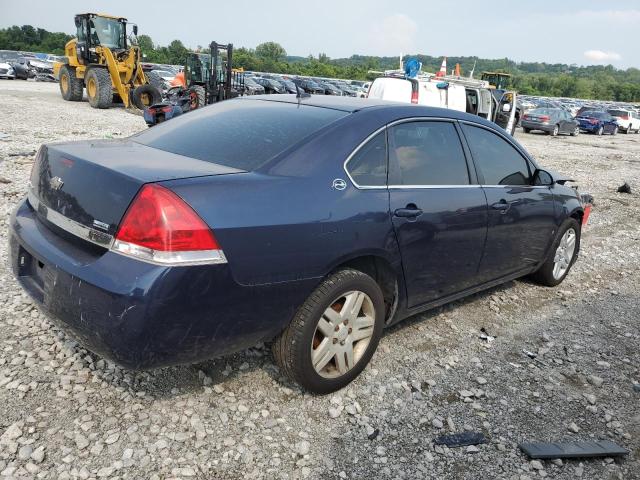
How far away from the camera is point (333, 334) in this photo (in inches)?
112

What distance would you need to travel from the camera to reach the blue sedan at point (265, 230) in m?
2.22

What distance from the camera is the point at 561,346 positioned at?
392cm

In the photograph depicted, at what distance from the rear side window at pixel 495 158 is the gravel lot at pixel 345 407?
1.14 meters

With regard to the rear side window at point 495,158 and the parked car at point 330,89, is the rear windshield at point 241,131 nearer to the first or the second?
the rear side window at point 495,158

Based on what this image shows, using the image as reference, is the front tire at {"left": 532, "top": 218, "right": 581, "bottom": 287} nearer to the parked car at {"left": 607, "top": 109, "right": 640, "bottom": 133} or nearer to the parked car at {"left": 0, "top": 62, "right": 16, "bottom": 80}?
the parked car at {"left": 607, "top": 109, "right": 640, "bottom": 133}

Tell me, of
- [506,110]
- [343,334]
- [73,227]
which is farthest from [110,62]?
[343,334]

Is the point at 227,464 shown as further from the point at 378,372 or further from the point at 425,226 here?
the point at 425,226

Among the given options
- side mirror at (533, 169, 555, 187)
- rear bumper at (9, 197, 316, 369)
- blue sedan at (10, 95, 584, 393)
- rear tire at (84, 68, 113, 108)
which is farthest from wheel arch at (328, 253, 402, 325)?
rear tire at (84, 68, 113, 108)

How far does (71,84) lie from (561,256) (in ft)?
68.6

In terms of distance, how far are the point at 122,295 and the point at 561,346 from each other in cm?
324

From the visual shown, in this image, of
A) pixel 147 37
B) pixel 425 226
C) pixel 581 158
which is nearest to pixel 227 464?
pixel 425 226

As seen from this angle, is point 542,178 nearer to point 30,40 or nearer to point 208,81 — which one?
point 208,81

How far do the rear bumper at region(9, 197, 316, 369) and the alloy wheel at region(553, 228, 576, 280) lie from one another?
3342mm

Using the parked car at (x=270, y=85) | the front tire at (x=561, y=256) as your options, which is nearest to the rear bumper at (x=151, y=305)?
the front tire at (x=561, y=256)
